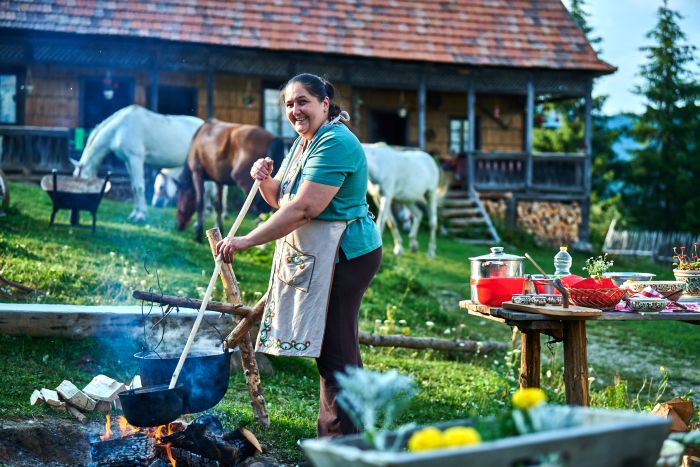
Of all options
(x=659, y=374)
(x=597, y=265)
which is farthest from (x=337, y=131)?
(x=659, y=374)

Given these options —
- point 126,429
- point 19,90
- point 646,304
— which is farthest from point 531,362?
point 19,90

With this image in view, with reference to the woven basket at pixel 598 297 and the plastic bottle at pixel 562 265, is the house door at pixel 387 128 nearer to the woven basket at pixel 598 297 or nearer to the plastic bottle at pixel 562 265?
the plastic bottle at pixel 562 265

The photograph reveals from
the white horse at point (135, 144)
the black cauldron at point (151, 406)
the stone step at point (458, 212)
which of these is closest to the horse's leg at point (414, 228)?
the stone step at point (458, 212)

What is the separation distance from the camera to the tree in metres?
30.3

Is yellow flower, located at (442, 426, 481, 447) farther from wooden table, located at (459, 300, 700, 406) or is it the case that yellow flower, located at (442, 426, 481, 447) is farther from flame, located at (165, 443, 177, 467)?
flame, located at (165, 443, 177, 467)

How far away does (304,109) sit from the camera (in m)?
4.40

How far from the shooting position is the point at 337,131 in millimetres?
4379

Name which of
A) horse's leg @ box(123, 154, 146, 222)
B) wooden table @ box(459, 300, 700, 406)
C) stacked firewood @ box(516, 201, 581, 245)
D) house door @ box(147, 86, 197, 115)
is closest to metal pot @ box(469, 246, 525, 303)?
wooden table @ box(459, 300, 700, 406)

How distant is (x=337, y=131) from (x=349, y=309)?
89cm

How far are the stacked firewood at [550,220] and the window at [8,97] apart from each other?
11.7 meters

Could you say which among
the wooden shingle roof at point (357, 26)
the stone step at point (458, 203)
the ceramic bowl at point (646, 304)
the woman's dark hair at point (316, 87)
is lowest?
the ceramic bowl at point (646, 304)

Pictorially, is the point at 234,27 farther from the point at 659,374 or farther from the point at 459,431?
the point at 459,431

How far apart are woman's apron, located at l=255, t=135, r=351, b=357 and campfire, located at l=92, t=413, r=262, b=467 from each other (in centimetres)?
65

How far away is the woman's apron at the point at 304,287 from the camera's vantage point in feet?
14.4
